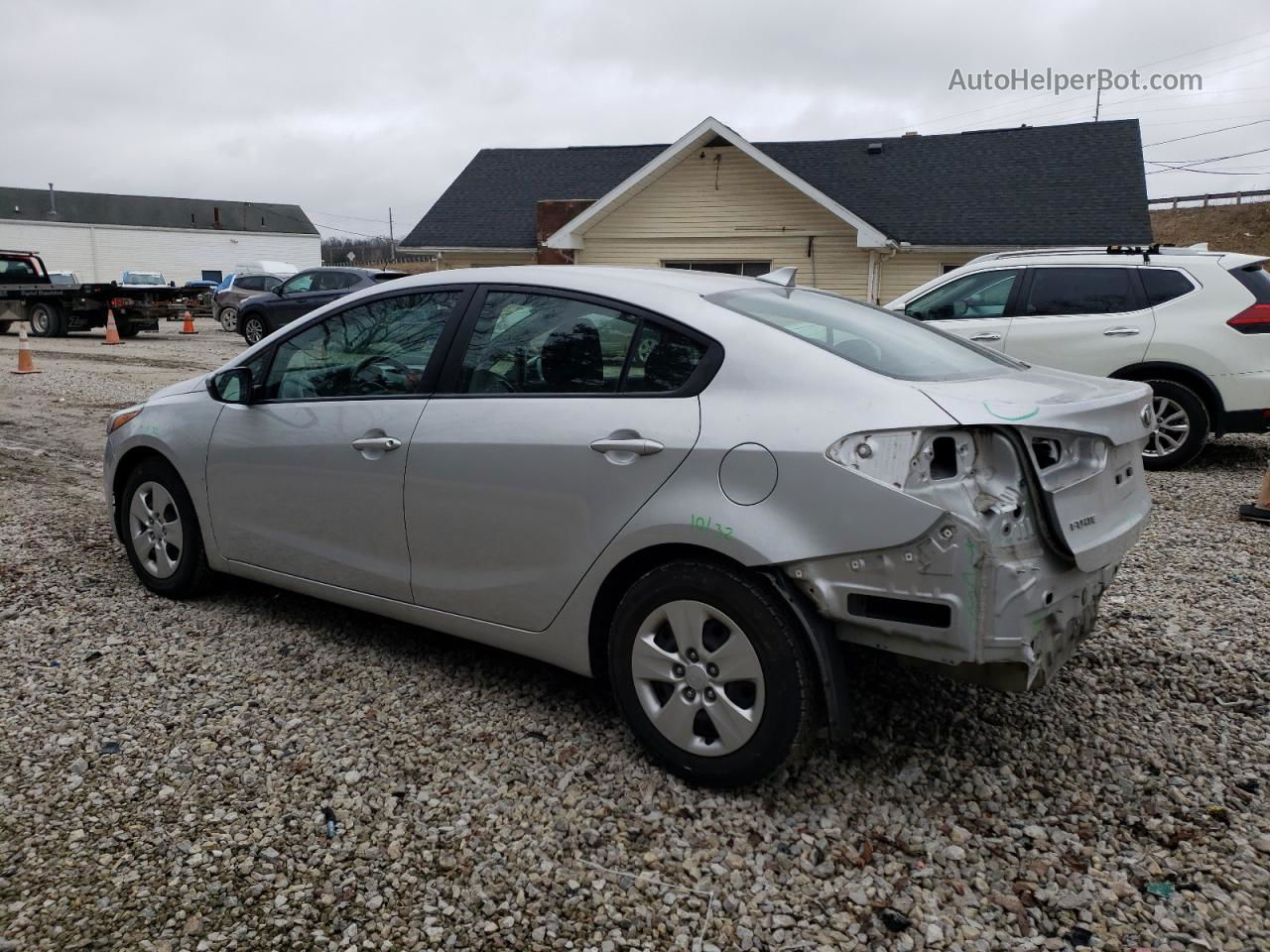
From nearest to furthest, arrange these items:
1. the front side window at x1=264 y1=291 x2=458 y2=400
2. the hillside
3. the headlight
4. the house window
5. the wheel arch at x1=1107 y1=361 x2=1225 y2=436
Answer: the front side window at x1=264 y1=291 x2=458 y2=400 < the headlight < the wheel arch at x1=1107 y1=361 x2=1225 y2=436 < the house window < the hillside

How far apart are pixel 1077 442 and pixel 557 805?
189cm

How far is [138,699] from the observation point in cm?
355

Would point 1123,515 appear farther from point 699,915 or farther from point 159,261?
point 159,261

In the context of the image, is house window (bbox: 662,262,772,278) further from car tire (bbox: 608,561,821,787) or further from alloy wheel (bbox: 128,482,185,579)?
car tire (bbox: 608,561,821,787)

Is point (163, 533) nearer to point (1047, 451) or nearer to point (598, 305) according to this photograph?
point (598, 305)

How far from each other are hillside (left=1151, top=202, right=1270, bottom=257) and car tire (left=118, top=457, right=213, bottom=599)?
46.0 meters

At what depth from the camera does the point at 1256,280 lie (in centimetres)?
749

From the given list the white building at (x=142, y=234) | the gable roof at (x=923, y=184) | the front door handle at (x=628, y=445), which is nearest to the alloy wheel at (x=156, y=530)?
the front door handle at (x=628, y=445)

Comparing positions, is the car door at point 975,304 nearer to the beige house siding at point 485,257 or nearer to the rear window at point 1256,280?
the rear window at point 1256,280

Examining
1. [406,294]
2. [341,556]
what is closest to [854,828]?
[341,556]

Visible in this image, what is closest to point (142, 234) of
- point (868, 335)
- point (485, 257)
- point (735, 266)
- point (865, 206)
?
point (485, 257)

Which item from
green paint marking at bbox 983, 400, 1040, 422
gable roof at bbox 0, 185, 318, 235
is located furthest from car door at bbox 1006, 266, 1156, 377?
gable roof at bbox 0, 185, 318, 235

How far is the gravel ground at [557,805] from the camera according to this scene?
2391mm

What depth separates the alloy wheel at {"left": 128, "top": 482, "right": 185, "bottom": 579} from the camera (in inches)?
176
